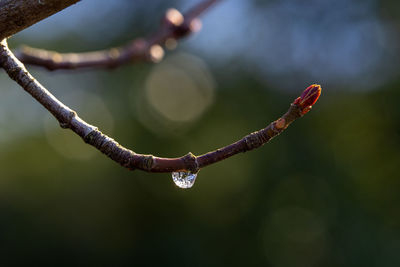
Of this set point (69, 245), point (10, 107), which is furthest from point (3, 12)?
point (10, 107)

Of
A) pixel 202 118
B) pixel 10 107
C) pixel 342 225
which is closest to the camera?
pixel 342 225

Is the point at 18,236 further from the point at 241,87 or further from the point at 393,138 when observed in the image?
the point at 393,138

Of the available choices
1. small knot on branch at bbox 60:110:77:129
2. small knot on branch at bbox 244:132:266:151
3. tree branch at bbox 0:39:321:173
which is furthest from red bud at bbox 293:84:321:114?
small knot on branch at bbox 60:110:77:129

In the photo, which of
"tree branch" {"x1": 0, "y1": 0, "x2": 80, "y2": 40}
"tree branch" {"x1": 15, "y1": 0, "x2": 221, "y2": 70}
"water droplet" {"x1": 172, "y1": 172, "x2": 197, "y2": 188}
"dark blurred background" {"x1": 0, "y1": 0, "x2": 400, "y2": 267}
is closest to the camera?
"tree branch" {"x1": 0, "y1": 0, "x2": 80, "y2": 40}

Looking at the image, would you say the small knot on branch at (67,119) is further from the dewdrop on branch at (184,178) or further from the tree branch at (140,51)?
the tree branch at (140,51)

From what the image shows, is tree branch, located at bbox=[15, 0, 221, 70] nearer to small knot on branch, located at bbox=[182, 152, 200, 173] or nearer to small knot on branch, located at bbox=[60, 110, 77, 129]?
small knot on branch, located at bbox=[60, 110, 77, 129]

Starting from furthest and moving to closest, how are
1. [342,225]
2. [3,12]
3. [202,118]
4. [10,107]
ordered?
[10,107], [202,118], [342,225], [3,12]

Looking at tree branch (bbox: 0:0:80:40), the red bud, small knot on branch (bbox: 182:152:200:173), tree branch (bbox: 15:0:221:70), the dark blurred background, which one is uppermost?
tree branch (bbox: 0:0:80:40)
